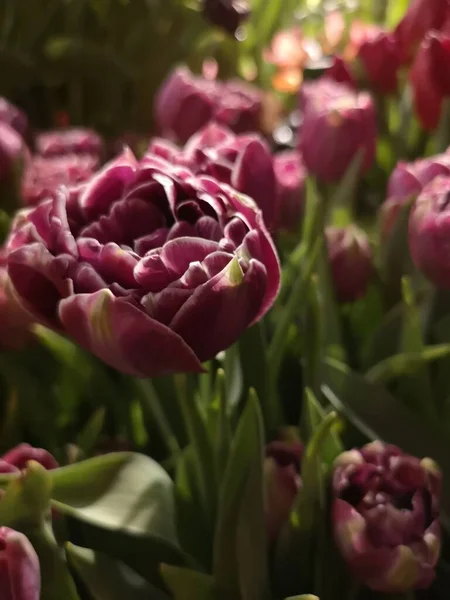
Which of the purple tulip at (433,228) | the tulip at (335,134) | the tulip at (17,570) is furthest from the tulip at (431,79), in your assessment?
the tulip at (17,570)

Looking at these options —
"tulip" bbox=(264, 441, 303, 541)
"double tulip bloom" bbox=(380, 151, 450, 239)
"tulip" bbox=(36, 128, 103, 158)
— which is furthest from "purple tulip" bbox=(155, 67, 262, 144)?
"tulip" bbox=(264, 441, 303, 541)

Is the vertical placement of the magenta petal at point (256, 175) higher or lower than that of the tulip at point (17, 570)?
higher

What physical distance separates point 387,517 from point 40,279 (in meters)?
0.17

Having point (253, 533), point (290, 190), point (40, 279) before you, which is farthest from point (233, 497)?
point (290, 190)

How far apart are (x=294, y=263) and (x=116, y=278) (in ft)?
0.57

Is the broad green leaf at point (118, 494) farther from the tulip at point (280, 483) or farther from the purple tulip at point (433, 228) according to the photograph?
the purple tulip at point (433, 228)

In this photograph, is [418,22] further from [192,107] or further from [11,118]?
[11,118]

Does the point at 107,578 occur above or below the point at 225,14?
below

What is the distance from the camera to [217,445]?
337 millimetres

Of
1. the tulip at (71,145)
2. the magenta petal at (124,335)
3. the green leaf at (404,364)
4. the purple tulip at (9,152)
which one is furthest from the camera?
the tulip at (71,145)

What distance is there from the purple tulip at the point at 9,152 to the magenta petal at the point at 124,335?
238 mm

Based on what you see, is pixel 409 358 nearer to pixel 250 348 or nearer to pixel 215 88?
pixel 250 348

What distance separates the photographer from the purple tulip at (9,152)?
47 centimetres

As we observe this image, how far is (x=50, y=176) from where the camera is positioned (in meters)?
0.50
